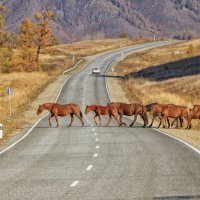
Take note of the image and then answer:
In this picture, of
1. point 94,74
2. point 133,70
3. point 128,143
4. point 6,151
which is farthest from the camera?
point 133,70

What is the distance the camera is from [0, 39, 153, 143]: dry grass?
147ft

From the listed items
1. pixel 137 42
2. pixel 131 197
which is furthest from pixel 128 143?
pixel 137 42

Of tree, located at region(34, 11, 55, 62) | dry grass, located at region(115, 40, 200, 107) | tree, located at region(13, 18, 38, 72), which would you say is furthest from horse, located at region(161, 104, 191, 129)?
tree, located at region(34, 11, 55, 62)

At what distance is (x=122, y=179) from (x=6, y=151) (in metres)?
9.15

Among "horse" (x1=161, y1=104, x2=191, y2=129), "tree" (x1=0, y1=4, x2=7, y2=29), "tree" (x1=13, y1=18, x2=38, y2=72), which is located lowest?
"horse" (x1=161, y1=104, x2=191, y2=129)

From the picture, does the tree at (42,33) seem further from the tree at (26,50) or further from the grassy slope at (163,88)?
the grassy slope at (163,88)

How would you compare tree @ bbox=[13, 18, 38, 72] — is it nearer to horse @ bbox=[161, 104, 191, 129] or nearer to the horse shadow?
the horse shadow

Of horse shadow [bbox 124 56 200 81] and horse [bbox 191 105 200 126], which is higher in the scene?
horse shadow [bbox 124 56 200 81]

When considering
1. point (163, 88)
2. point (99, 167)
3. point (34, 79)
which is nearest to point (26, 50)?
point (34, 79)

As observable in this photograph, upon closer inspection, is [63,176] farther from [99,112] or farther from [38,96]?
[38,96]

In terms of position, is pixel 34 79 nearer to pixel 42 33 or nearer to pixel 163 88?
pixel 163 88

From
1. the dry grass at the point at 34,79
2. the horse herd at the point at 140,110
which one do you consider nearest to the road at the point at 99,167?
the horse herd at the point at 140,110

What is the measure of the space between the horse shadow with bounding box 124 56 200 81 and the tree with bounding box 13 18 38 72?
1958 cm

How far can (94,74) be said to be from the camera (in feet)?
334
